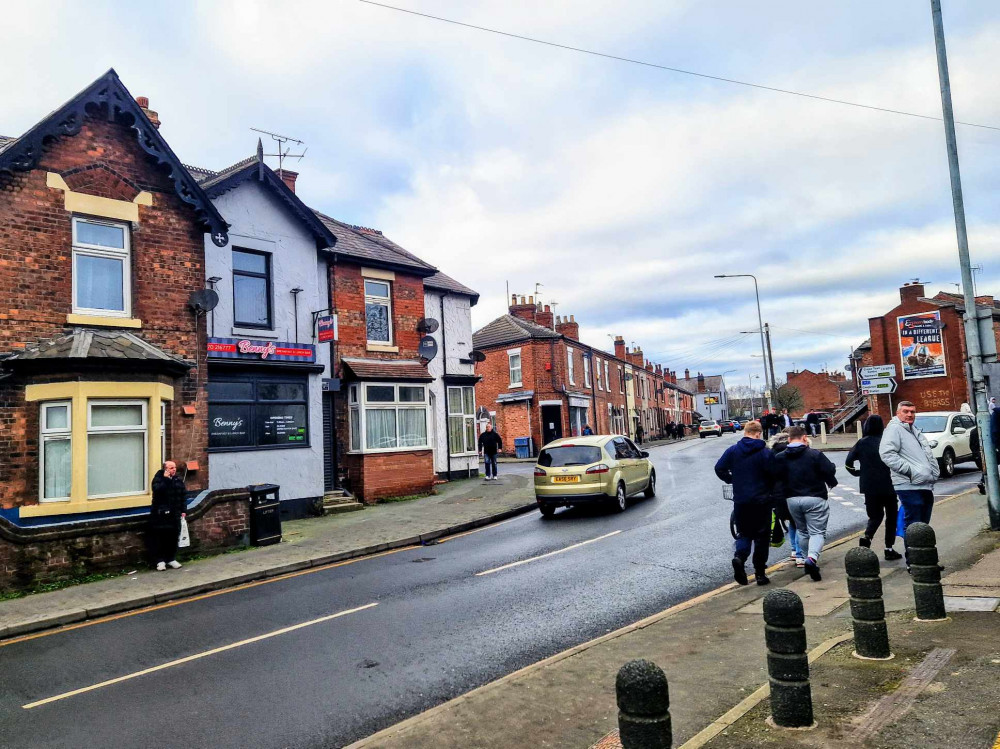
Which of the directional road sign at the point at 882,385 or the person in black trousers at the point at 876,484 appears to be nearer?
the person in black trousers at the point at 876,484

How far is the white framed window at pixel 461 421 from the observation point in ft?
78.4

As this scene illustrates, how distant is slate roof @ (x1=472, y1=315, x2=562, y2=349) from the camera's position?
3809 centimetres

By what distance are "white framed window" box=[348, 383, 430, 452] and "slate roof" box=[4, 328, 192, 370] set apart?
20.9 ft

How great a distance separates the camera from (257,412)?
53.4ft

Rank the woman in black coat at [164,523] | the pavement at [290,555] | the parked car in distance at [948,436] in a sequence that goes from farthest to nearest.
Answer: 1. the parked car in distance at [948,436]
2. the woman in black coat at [164,523]
3. the pavement at [290,555]

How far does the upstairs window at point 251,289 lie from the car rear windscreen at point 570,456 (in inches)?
292

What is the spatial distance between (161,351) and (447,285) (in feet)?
39.9

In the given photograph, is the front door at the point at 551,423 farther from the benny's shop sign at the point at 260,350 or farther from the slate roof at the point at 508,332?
the benny's shop sign at the point at 260,350

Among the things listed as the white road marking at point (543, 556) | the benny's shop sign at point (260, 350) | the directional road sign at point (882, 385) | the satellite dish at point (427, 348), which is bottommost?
the white road marking at point (543, 556)

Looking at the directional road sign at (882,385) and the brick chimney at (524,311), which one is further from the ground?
the brick chimney at (524,311)

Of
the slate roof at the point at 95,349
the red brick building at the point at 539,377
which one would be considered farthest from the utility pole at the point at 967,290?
the red brick building at the point at 539,377

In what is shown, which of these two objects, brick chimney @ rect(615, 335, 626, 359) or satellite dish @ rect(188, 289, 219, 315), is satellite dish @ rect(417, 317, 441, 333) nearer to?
satellite dish @ rect(188, 289, 219, 315)

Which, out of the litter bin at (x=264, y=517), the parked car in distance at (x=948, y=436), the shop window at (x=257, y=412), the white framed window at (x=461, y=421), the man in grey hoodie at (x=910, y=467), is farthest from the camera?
the white framed window at (x=461, y=421)

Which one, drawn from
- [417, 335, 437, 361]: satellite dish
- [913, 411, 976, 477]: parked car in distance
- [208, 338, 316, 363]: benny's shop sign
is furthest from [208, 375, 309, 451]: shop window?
[913, 411, 976, 477]: parked car in distance
